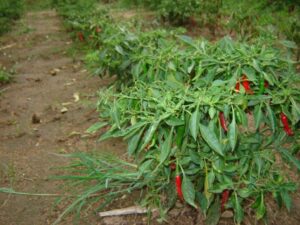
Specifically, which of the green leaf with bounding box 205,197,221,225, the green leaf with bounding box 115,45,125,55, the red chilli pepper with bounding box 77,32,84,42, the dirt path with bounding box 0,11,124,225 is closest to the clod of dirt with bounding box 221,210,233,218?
the green leaf with bounding box 205,197,221,225

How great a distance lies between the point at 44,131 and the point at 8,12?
4510 millimetres

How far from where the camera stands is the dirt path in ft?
8.59

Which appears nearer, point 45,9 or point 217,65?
point 217,65

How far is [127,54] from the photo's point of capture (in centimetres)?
339

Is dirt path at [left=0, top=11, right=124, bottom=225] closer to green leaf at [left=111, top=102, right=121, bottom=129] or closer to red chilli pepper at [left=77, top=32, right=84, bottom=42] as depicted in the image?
red chilli pepper at [left=77, top=32, right=84, bottom=42]

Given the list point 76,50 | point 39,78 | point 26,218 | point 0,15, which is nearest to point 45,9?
point 0,15

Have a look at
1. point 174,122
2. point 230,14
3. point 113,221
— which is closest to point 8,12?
point 230,14

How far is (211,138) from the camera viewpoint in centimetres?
168

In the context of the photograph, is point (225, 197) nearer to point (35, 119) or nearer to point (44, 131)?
point (44, 131)

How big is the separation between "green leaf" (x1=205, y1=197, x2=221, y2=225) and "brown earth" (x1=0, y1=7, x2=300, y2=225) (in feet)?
0.39

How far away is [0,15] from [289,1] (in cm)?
510

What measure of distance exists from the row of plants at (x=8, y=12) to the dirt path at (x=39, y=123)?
3.15ft

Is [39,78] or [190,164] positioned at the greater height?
[190,164]

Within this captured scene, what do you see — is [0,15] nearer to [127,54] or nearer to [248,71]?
[127,54]
